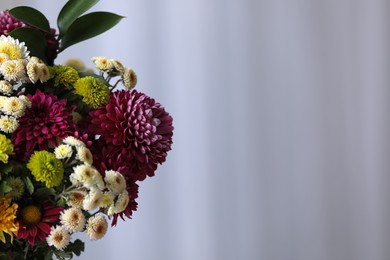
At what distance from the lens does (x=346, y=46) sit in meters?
1.62

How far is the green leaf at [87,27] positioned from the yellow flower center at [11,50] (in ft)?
0.32

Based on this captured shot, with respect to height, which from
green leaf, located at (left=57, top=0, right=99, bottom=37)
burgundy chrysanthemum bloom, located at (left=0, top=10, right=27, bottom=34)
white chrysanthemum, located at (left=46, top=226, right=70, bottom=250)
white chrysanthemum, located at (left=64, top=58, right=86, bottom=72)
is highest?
green leaf, located at (left=57, top=0, right=99, bottom=37)

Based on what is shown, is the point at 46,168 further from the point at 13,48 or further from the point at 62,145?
the point at 13,48

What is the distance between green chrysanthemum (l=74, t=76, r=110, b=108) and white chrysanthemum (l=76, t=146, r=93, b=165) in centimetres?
9

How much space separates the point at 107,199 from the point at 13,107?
0.46 feet

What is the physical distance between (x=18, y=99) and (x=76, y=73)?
0.10 meters

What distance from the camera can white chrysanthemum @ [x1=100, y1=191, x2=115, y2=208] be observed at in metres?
0.64

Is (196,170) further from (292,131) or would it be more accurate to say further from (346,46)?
(346,46)

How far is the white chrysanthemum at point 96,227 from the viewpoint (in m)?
0.65

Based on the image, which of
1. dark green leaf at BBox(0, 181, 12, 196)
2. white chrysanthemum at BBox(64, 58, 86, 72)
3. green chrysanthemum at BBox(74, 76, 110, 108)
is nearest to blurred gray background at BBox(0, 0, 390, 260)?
white chrysanthemum at BBox(64, 58, 86, 72)

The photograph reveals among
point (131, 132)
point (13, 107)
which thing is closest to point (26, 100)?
point (13, 107)

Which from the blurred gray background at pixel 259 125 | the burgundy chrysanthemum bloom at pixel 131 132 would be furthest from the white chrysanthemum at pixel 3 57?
the blurred gray background at pixel 259 125

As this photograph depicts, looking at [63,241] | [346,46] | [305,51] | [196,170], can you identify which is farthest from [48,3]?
[63,241]

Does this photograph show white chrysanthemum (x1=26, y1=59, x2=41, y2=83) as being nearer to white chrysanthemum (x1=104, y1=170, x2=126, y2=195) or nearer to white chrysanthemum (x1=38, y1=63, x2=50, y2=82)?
white chrysanthemum (x1=38, y1=63, x2=50, y2=82)
